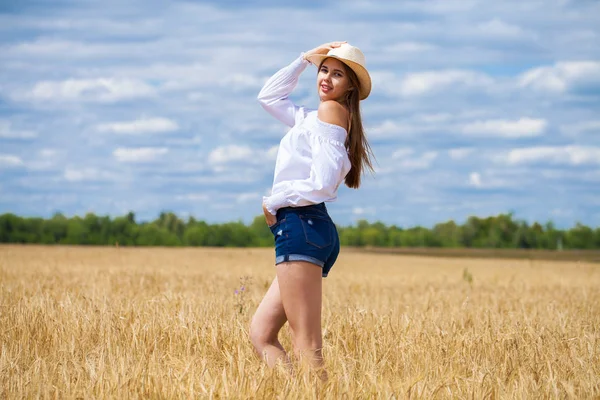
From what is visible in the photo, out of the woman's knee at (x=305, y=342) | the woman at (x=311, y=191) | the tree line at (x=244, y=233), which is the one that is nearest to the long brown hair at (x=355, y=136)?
the woman at (x=311, y=191)

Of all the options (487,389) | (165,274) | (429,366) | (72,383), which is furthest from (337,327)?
(165,274)

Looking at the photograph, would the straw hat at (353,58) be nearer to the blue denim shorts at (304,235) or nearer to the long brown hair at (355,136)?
the long brown hair at (355,136)

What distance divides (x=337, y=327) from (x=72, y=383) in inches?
103

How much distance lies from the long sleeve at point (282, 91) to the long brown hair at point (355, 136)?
0.43 m

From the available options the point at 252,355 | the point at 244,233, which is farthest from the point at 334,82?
the point at 244,233

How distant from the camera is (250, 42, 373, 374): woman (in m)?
4.38

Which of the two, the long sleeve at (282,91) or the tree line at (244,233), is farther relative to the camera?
the tree line at (244,233)

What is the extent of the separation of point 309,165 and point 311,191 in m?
0.23

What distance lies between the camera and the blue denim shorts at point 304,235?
14.4ft

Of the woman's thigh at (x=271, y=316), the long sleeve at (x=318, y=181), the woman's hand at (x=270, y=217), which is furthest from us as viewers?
the woman's thigh at (x=271, y=316)

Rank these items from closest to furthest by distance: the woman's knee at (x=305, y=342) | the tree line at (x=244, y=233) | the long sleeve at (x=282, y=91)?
the woman's knee at (x=305, y=342) < the long sleeve at (x=282, y=91) < the tree line at (x=244, y=233)

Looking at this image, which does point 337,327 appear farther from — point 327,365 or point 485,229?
point 485,229

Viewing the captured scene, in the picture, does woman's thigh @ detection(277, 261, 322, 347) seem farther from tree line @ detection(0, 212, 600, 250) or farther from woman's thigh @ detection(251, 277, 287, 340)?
tree line @ detection(0, 212, 600, 250)

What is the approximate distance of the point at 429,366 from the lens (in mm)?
5660
